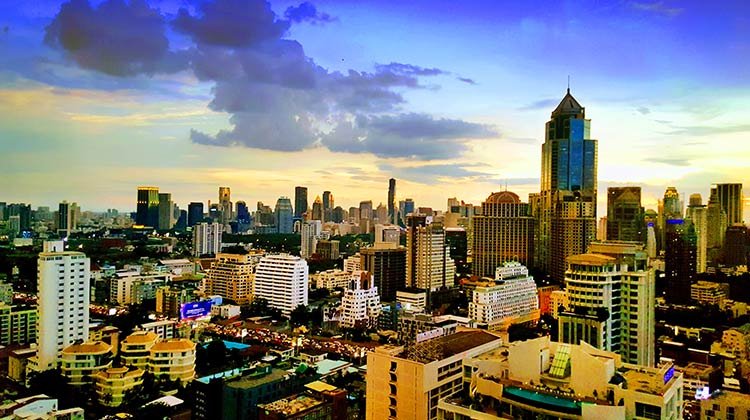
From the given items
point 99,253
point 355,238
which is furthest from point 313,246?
point 99,253

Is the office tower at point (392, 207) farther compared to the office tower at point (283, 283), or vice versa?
the office tower at point (392, 207)

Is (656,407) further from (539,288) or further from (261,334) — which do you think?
(539,288)

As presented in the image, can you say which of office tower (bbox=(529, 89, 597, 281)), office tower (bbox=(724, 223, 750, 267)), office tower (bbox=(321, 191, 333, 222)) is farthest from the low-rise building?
office tower (bbox=(724, 223, 750, 267))

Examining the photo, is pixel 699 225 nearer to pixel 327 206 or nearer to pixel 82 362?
pixel 327 206

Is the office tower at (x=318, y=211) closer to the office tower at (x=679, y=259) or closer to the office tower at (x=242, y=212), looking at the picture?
the office tower at (x=242, y=212)

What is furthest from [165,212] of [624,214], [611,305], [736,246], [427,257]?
[736,246]

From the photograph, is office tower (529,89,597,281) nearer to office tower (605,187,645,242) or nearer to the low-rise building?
office tower (605,187,645,242)

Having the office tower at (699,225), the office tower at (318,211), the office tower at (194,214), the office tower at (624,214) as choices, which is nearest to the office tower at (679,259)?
the office tower at (699,225)
